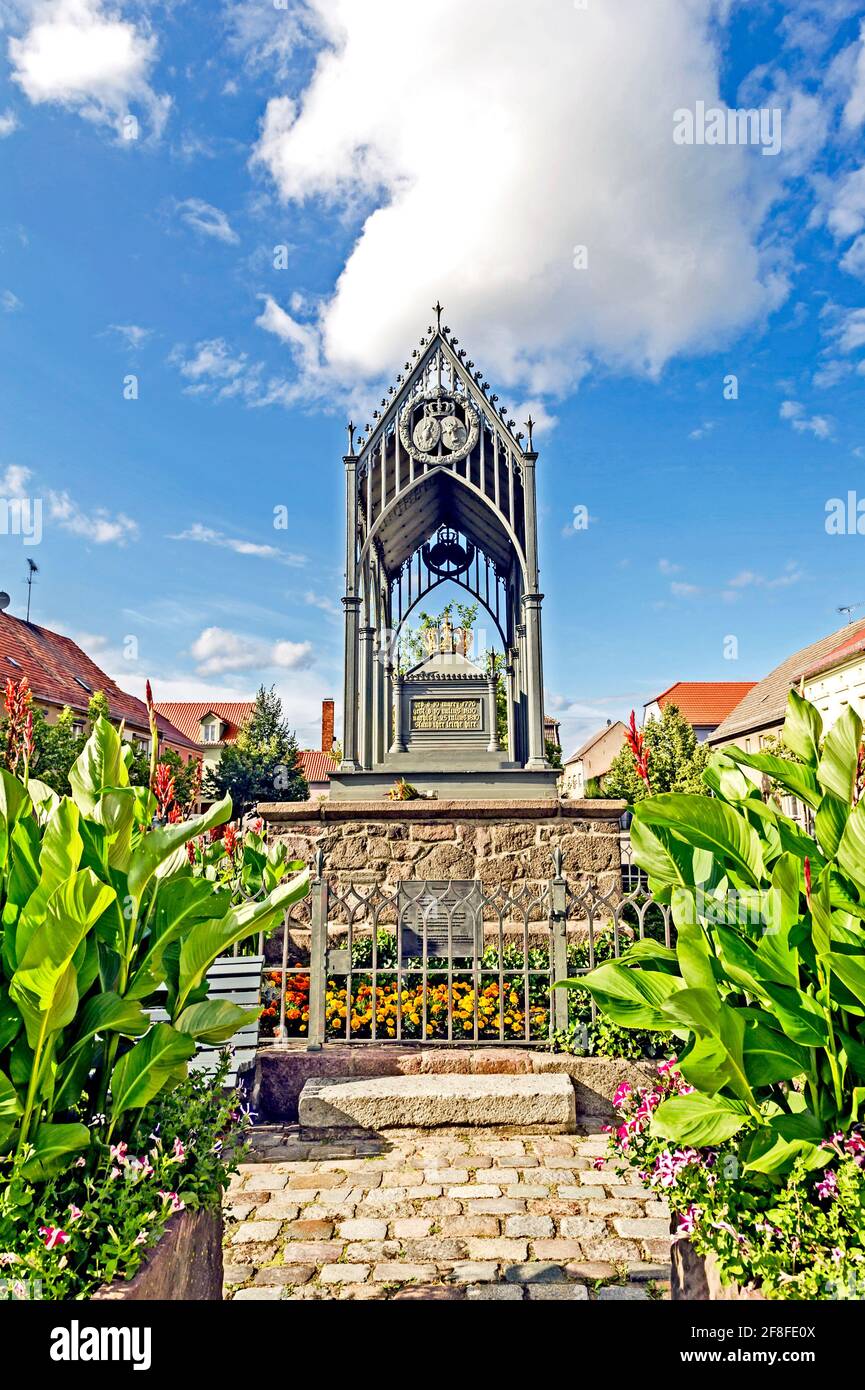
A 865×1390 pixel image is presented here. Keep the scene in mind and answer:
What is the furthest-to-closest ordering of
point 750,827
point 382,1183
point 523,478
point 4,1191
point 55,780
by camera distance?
point 55,780 < point 523,478 < point 382,1183 < point 750,827 < point 4,1191

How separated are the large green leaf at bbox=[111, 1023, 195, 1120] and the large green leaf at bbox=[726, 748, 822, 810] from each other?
5.81 feet

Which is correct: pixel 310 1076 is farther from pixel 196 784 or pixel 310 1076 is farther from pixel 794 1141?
pixel 794 1141

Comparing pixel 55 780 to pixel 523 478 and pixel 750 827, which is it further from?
pixel 750 827

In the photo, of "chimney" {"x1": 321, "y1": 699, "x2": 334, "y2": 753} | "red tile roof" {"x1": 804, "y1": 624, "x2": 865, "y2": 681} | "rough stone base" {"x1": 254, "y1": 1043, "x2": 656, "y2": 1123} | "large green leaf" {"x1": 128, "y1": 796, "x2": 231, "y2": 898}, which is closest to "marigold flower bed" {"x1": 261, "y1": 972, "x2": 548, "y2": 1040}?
"rough stone base" {"x1": 254, "y1": 1043, "x2": 656, "y2": 1123}

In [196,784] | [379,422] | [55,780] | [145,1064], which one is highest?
[379,422]

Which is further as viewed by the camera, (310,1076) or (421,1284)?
(310,1076)

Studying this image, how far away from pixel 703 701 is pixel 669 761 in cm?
2189

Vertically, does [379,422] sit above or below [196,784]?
above

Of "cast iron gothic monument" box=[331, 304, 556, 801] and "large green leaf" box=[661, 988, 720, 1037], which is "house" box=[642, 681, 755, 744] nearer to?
"cast iron gothic monument" box=[331, 304, 556, 801]

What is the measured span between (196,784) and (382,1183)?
8.01ft

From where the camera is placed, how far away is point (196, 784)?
304 cm

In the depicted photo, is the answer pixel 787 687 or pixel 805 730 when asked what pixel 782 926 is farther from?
pixel 787 687
